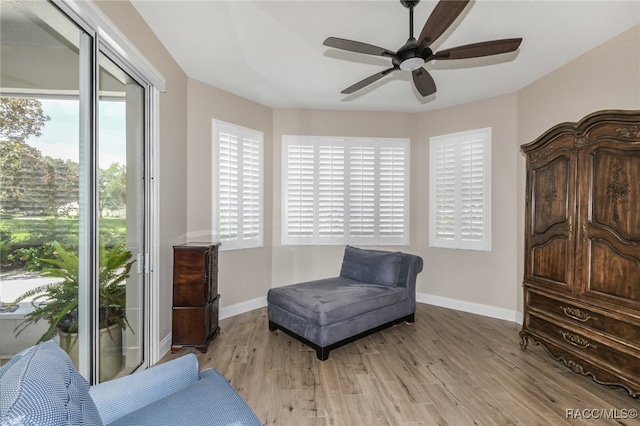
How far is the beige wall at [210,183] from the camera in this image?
354 centimetres

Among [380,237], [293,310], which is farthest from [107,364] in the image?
[380,237]

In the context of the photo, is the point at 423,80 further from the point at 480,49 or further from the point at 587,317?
the point at 587,317

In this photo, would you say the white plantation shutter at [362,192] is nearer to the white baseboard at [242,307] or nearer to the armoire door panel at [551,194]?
the white baseboard at [242,307]

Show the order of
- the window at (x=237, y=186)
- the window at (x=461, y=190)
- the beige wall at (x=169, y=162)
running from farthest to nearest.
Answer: the window at (x=461, y=190) → the window at (x=237, y=186) → the beige wall at (x=169, y=162)

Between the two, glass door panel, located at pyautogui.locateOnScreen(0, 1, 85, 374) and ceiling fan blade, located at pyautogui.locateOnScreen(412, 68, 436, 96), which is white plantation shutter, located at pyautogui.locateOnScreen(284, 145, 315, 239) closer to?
ceiling fan blade, located at pyautogui.locateOnScreen(412, 68, 436, 96)

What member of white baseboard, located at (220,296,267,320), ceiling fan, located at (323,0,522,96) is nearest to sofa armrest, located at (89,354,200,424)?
ceiling fan, located at (323,0,522,96)

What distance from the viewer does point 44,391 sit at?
0.88m

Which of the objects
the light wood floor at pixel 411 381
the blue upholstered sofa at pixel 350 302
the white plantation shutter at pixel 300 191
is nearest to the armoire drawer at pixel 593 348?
the light wood floor at pixel 411 381

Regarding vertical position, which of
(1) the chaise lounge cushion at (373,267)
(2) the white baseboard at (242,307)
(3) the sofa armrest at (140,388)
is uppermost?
(1) the chaise lounge cushion at (373,267)

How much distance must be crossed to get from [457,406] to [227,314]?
2753mm

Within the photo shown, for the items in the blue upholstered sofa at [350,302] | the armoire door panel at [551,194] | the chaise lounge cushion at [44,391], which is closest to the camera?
the chaise lounge cushion at [44,391]

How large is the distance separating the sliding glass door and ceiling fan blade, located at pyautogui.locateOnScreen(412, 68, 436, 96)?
2.25 meters

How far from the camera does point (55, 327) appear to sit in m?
1.70

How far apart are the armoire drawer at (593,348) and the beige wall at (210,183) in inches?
129
